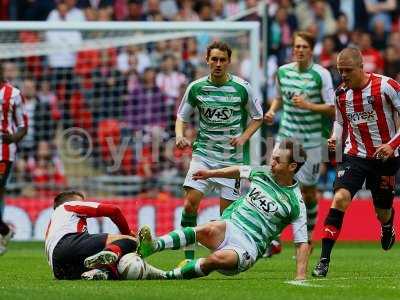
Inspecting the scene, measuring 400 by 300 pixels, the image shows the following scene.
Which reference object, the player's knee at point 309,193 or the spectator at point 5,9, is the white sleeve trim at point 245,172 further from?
the spectator at point 5,9

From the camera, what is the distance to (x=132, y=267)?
10062 millimetres

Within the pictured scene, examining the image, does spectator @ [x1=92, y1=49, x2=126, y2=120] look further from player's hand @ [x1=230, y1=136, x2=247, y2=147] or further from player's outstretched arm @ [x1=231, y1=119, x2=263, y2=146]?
player's hand @ [x1=230, y1=136, x2=247, y2=147]

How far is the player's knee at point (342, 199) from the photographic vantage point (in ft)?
36.2

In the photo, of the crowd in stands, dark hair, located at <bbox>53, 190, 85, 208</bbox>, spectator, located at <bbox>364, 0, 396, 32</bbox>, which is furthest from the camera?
spectator, located at <bbox>364, 0, 396, 32</bbox>

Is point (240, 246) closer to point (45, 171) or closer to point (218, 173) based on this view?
point (218, 173)

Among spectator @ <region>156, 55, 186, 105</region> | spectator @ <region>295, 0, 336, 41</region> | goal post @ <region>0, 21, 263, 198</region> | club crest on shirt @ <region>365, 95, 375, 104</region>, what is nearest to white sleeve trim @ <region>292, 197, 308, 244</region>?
club crest on shirt @ <region>365, 95, 375, 104</region>

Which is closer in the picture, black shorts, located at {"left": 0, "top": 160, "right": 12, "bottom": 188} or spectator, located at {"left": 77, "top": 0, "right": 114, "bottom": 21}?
black shorts, located at {"left": 0, "top": 160, "right": 12, "bottom": 188}

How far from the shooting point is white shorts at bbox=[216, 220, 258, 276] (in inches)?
388

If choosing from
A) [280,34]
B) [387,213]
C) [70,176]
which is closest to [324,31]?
[280,34]

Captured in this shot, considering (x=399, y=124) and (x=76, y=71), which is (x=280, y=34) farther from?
(x=399, y=124)

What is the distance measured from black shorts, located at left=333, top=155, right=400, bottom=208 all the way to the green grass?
834 millimetres

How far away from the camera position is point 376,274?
11.2 m

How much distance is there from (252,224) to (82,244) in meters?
1.46

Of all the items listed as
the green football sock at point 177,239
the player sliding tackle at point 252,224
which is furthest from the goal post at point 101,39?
the green football sock at point 177,239
